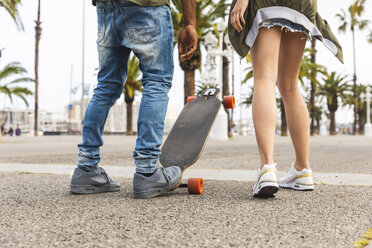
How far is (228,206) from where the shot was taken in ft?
6.90

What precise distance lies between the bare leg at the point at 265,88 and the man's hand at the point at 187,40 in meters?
0.41

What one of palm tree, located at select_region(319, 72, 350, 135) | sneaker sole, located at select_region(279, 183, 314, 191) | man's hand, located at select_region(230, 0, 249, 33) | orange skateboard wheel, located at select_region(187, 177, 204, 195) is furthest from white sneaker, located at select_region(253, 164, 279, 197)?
palm tree, located at select_region(319, 72, 350, 135)

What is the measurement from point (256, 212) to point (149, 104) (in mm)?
941

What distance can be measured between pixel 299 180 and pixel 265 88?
73cm

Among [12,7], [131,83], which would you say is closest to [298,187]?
[12,7]

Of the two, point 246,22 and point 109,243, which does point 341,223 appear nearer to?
point 109,243

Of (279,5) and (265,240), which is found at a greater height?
(279,5)

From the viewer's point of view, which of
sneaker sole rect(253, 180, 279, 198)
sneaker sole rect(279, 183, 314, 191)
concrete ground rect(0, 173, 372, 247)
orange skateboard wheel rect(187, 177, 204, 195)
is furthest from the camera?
sneaker sole rect(279, 183, 314, 191)

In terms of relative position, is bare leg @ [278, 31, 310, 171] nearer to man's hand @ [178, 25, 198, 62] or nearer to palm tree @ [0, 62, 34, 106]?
man's hand @ [178, 25, 198, 62]

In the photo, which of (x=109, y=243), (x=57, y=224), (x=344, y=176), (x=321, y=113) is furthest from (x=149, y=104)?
(x=321, y=113)

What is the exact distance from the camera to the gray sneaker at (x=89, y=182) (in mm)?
2539

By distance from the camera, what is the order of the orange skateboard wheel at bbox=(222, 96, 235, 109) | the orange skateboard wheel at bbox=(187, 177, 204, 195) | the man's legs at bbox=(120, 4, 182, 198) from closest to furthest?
1. the man's legs at bbox=(120, 4, 182, 198)
2. the orange skateboard wheel at bbox=(187, 177, 204, 195)
3. the orange skateboard wheel at bbox=(222, 96, 235, 109)

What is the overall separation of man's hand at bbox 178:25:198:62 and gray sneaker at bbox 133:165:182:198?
30.1 inches

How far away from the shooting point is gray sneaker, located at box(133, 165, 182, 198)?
2.36m
